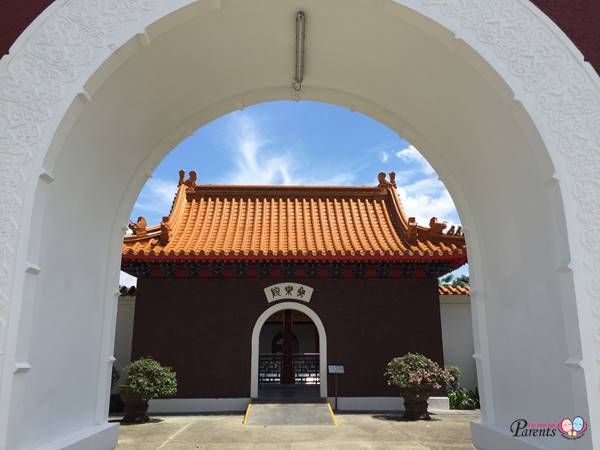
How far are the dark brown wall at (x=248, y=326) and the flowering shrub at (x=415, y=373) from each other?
35.8 inches

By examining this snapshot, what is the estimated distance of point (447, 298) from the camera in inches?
422

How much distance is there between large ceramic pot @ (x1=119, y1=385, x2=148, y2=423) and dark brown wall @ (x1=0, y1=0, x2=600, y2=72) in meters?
6.43

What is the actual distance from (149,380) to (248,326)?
227 cm

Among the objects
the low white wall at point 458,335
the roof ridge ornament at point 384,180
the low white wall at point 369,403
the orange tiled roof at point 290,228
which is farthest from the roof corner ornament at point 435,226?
the low white wall at point 369,403

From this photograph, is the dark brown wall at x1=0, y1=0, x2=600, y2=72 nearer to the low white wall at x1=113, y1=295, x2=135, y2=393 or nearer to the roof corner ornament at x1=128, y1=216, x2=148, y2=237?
the roof corner ornament at x1=128, y1=216, x2=148, y2=237

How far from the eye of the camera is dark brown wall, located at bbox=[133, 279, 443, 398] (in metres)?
9.34

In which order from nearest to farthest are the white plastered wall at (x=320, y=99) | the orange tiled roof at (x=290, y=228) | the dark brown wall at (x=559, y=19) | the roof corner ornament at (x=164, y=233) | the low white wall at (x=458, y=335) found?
1. the white plastered wall at (x=320, y=99)
2. the dark brown wall at (x=559, y=19)
3. the orange tiled roof at (x=290, y=228)
4. the roof corner ornament at (x=164, y=233)
5. the low white wall at (x=458, y=335)

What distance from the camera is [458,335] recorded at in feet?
35.1

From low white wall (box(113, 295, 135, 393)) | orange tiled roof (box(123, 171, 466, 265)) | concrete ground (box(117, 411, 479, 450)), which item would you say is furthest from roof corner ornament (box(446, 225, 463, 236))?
low white wall (box(113, 295, 135, 393))

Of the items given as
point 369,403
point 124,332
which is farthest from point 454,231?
point 124,332

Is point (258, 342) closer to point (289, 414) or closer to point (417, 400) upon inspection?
point (289, 414)

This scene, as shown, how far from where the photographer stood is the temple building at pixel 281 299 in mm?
9172

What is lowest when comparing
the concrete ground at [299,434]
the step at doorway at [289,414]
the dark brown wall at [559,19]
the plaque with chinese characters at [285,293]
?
the concrete ground at [299,434]

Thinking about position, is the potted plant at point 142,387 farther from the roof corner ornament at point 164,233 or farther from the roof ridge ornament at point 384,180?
the roof ridge ornament at point 384,180
